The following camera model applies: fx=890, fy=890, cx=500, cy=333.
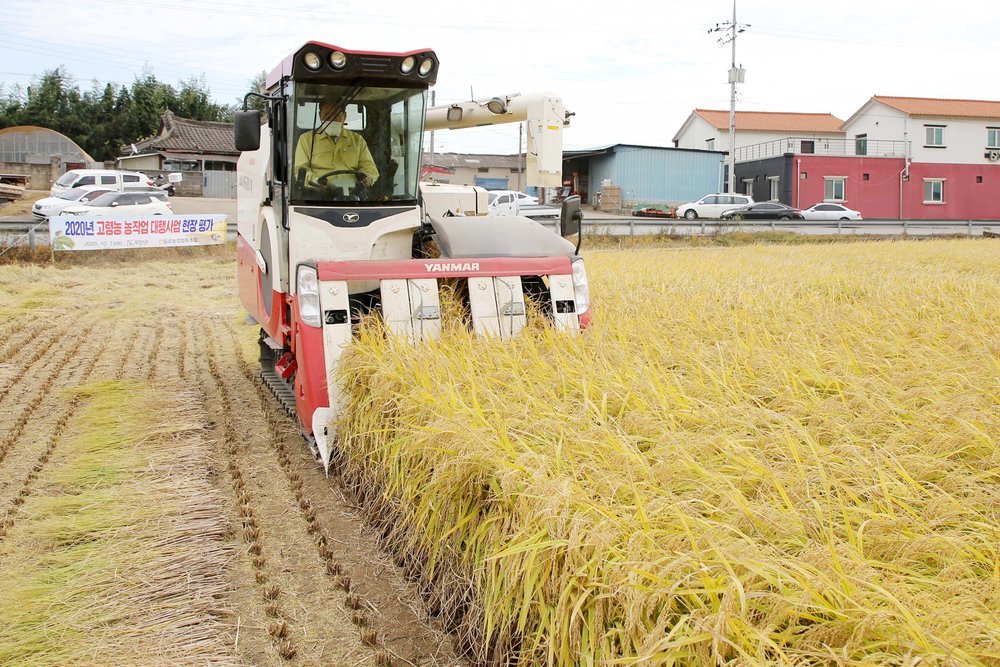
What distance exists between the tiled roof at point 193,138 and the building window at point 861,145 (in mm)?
30295

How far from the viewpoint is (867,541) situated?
8.27ft

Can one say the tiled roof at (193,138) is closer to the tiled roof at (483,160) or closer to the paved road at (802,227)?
the tiled roof at (483,160)

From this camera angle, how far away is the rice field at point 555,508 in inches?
88.3

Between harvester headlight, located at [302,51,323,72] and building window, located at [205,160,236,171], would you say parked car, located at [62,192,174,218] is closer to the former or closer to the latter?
harvester headlight, located at [302,51,323,72]

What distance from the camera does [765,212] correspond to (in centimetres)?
3170

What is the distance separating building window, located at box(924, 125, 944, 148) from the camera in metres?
41.7

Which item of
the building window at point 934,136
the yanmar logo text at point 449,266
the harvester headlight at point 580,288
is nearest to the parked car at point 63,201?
the yanmar logo text at point 449,266

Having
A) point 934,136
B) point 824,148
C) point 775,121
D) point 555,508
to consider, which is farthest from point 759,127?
point 555,508

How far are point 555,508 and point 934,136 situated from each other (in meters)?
45.1

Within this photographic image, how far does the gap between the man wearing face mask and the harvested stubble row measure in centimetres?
173

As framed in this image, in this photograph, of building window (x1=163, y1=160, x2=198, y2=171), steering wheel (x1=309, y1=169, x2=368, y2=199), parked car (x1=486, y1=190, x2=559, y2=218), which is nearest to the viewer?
steering wheel (x1=309, y1=169, x2=368, y2=199)

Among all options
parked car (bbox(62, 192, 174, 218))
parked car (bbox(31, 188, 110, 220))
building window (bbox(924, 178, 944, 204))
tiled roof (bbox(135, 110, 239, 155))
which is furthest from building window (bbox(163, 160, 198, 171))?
building window (bbox(924, 178, 944, 204))

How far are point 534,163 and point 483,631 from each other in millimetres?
4602

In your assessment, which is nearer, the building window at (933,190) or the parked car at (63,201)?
the parked car at (63,201)
